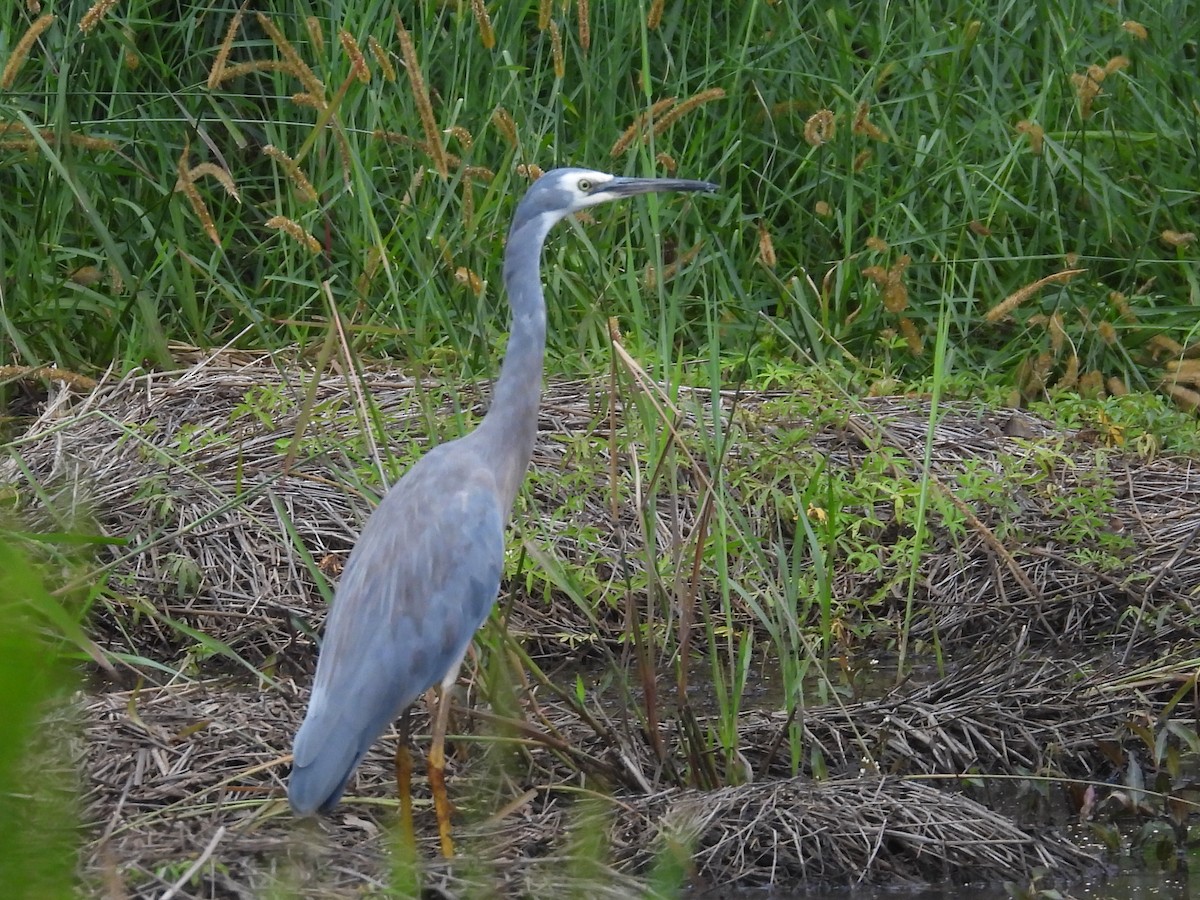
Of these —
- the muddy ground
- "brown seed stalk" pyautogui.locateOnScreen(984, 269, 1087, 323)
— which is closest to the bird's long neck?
the muddy ground

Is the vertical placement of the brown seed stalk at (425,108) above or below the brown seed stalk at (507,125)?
above

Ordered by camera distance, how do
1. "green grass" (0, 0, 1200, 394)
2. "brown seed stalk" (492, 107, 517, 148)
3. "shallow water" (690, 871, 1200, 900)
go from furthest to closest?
"green grass" (0, 0, 1200, 394), "brown seed stalk" (492, 107, 517, 148), "shallow water" (690, 871, 1200, 900)

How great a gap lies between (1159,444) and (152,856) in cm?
364

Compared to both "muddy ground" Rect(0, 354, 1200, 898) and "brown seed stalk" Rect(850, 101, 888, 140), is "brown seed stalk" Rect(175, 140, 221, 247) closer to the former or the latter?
"muddy ground" Rect(0, 354, 1200, 898)

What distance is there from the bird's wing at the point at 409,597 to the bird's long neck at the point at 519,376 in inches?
4.0

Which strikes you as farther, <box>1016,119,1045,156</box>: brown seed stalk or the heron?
<box>1016,119,1045,156</box>: brown seed stalk

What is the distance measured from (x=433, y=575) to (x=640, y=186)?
108 cm

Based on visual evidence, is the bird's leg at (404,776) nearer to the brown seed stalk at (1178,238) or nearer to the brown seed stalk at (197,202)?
the brown seed stalk at (197,202)

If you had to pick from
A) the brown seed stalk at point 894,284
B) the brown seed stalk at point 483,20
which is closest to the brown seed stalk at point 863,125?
the brown seed stalk at point 894,284

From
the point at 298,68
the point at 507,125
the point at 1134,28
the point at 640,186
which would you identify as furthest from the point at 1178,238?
the point at 298,68

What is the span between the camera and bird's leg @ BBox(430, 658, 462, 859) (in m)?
3.27

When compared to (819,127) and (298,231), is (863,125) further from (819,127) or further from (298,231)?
(298,231)

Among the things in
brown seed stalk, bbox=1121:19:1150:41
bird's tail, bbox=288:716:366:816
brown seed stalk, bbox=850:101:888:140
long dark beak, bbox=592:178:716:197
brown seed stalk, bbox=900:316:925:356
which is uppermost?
long dark beak, bbox=592:178:716:197

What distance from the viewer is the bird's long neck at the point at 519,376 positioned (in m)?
3.71
